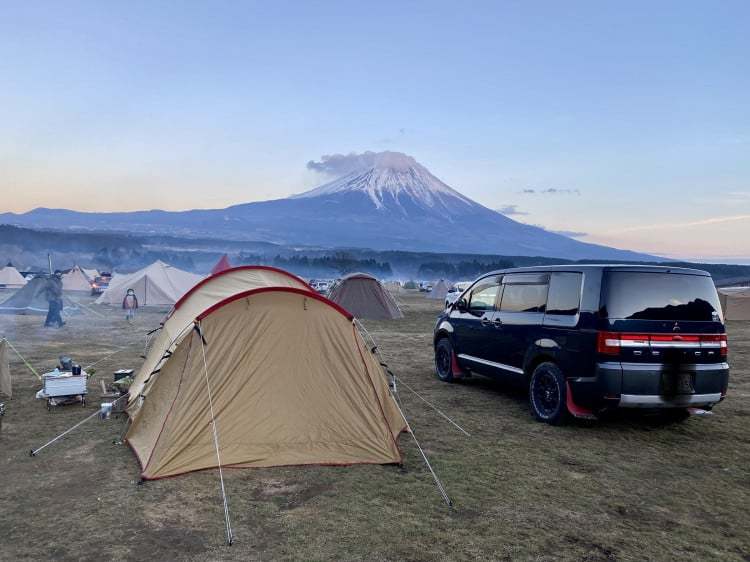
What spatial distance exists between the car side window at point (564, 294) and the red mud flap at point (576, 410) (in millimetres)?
1064

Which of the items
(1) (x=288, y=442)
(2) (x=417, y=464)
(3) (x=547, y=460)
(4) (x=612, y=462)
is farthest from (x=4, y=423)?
(4) (x=612, y=462)

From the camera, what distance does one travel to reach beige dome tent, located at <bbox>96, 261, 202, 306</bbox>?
2702 centimetres

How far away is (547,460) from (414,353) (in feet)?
28.6

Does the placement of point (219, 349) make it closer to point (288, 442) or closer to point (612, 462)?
point (288, 442)

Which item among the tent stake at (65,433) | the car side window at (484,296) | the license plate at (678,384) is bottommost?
the tent stake at (65,433)

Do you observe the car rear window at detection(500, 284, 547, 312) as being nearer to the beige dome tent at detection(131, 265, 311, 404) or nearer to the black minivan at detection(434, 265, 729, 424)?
the black minivan at detection(434, 265, 729, 424)

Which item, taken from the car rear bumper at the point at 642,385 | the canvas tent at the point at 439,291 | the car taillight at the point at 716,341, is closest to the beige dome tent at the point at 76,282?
the canvas tent at the point at 439,291

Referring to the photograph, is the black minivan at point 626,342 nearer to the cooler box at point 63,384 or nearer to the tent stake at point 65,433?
the tent stake at point 65,433

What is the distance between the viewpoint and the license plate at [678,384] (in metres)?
6.97

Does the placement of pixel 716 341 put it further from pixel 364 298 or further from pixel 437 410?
pixel 364 298

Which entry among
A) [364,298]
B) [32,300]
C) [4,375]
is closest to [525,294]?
[4,375]

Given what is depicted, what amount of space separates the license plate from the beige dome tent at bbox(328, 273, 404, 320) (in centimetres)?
1889

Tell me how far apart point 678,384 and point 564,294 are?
1869 millimetres

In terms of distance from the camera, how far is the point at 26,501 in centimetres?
533
